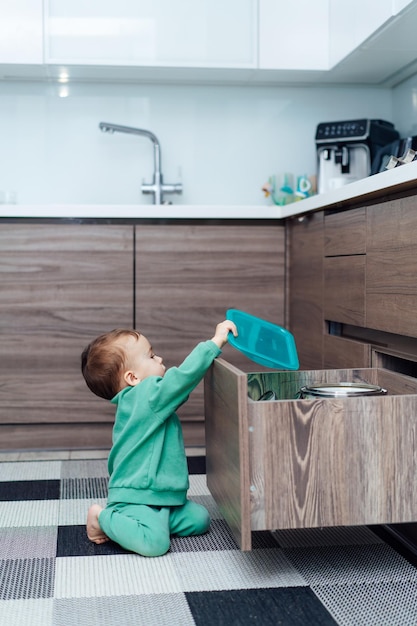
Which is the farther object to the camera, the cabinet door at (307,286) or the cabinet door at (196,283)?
the cabinet door at (196,283)

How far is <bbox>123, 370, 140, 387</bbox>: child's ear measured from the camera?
1.84m

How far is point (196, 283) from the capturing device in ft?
8.93

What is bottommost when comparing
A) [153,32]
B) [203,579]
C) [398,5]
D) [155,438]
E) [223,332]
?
[203,579]

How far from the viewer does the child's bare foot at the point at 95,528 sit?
1.76 m

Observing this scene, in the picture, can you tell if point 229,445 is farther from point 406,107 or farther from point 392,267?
point 406,107

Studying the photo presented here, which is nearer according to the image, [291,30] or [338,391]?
[338,391]

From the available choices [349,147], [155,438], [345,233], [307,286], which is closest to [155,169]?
[349,147]

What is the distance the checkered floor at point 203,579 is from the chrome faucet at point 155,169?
1.48 m

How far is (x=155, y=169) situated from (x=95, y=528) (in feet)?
5.64

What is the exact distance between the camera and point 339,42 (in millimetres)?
2793

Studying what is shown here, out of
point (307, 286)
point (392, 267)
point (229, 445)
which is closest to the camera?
point (229, 445)

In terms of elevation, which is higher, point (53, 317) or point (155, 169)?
point (155, 169)

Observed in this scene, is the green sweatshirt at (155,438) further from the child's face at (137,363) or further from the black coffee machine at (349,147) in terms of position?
the black coffee machine at (349,147)

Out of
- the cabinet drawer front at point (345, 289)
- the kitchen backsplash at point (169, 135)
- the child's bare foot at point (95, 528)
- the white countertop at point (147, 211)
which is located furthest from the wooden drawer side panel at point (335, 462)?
the kitchen backsplash at point (169, 135)
